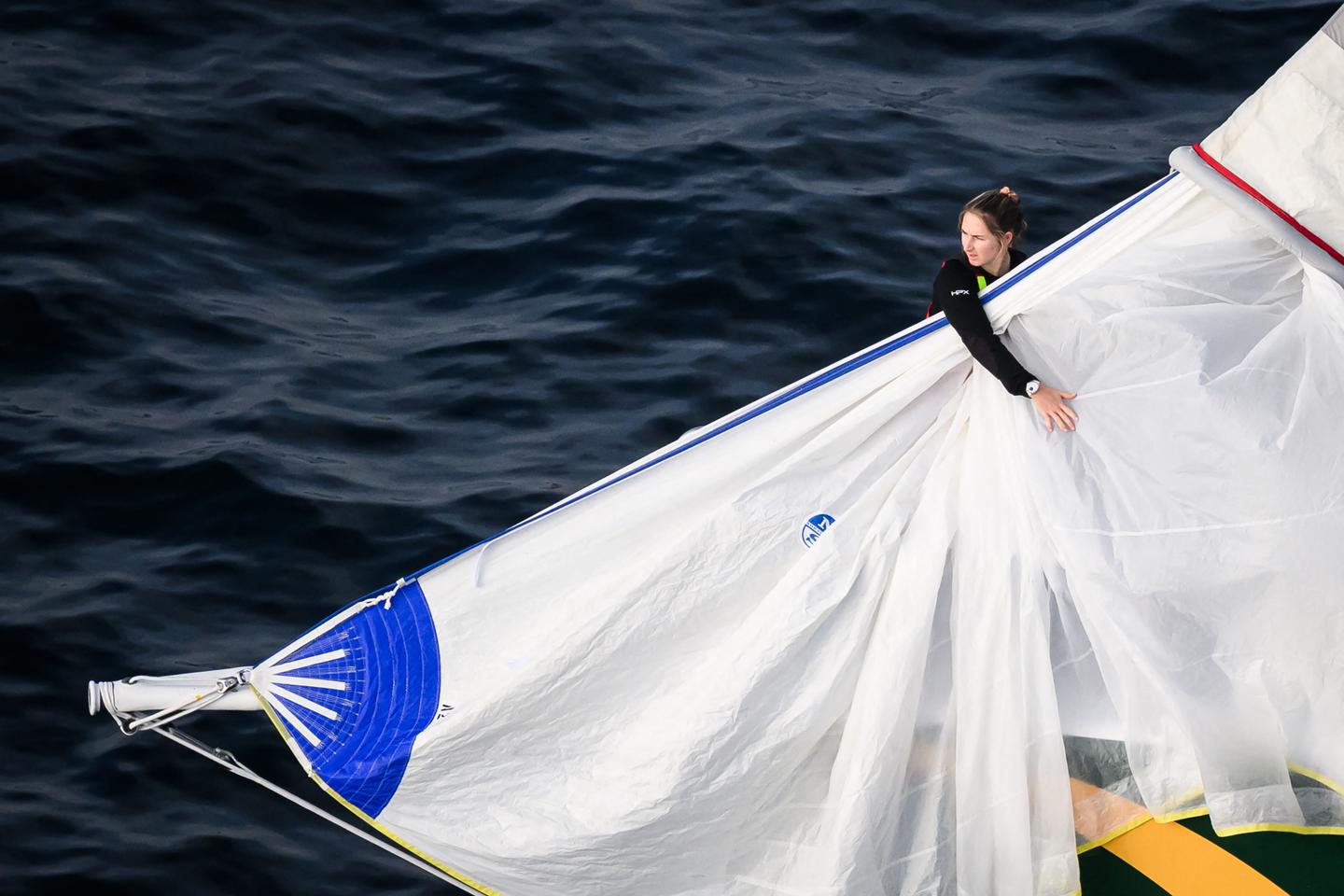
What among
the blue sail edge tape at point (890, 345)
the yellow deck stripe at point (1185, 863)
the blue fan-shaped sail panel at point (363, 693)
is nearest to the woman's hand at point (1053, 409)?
the blue sail edge tape at point (890, 345)

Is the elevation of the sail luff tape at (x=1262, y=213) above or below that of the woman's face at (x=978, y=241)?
below

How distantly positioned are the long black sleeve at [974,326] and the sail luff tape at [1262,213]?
2.08ft

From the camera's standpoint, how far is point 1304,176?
161 inches

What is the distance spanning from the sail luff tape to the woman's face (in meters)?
0.60

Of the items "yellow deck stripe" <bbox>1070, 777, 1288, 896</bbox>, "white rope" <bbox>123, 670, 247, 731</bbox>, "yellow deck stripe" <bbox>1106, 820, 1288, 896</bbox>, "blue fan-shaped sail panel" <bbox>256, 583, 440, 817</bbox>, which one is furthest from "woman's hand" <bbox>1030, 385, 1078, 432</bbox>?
"white rope" <bbox>123, 670, 247, 731</bbox>

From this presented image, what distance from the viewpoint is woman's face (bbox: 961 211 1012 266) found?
15.3 ft

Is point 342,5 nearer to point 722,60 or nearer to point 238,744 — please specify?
point 722,60

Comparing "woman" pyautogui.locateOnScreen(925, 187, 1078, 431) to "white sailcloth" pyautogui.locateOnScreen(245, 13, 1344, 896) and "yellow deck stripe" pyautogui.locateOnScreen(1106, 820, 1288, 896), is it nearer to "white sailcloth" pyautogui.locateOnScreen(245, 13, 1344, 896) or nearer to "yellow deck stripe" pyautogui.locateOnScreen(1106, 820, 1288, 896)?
"white sailcloth" pyautogui.locateOnScreen(245, 13, 1344, 896)

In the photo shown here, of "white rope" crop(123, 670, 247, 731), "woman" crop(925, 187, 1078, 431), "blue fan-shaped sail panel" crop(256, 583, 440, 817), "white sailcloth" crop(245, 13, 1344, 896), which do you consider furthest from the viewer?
"white rope" crop(123, 670, 247, 731)

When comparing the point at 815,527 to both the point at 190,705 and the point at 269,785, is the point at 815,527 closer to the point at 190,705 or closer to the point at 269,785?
the point at 269,785

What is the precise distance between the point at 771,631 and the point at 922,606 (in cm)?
42

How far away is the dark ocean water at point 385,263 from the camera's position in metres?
6.39

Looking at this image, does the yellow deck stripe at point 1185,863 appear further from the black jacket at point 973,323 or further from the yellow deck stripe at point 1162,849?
the black jacket at point 973,323

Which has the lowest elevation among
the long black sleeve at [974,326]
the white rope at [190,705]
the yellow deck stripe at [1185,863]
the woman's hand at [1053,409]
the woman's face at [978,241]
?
the yellow deck stripe at [1185,863]
